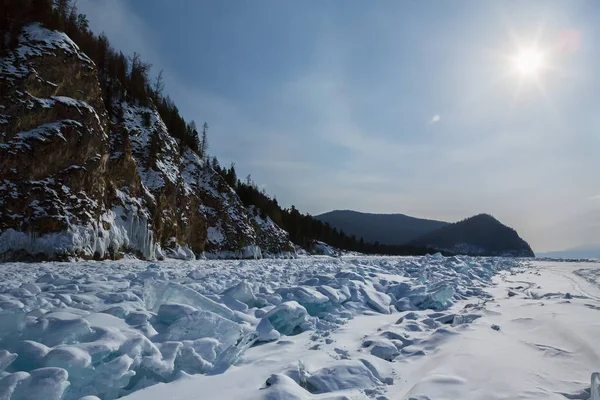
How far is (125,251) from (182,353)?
20411mm

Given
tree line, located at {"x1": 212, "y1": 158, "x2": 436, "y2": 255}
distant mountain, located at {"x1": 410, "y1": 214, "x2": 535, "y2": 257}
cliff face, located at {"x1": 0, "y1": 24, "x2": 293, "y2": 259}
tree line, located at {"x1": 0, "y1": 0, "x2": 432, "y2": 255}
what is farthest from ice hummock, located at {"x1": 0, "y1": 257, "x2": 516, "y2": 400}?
distant mountain, located at {"x1": 410, "y1": 214, "x2": 535, "y2": 257}

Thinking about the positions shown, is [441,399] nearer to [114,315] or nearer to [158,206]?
[114,315]

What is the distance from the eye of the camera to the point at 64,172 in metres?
18.1

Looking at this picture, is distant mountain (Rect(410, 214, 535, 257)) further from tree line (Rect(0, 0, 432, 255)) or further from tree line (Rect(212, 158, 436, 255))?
tree line (Rect(0, 0, 432, 255))

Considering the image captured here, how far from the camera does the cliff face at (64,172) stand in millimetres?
16156

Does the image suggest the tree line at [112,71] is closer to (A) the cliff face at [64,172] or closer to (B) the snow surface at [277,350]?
(A) the cliff face at [64,172]

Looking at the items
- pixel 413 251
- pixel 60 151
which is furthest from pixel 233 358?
pixel 413 251

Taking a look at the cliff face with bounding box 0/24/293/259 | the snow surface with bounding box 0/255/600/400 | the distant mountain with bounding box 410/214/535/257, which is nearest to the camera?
the snow surface with bounding box 0/255/600/400

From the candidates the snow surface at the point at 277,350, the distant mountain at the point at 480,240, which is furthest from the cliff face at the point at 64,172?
the distant mountain at the point at 480,240

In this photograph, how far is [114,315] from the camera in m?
3.80

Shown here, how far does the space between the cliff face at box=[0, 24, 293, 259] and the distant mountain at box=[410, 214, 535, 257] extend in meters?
146

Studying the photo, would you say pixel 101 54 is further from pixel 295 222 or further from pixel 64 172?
pixel 295 222

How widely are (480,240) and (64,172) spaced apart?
171826 mm

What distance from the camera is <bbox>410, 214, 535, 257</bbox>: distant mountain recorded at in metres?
149
